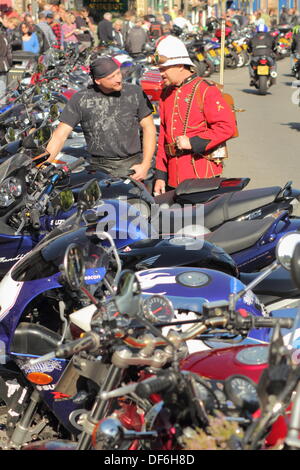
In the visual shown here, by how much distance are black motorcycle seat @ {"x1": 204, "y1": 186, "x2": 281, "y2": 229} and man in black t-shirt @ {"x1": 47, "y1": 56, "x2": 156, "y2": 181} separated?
94 cm

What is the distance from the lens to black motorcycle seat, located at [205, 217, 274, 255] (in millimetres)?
4301

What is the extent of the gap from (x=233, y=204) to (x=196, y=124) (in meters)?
0.83

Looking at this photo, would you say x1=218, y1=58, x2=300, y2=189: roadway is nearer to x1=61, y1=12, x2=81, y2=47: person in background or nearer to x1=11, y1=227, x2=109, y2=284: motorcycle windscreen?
x1=61, y1=12, x2=81, y2=47: person in background

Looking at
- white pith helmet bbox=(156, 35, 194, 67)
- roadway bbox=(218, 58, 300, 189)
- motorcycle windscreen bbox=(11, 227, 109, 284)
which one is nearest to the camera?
motorcycle windscreen bbox=(11, 227, 109, 284)

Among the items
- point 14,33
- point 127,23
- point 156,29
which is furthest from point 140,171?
point 156,29

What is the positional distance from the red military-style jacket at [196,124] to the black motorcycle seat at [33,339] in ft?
8.57

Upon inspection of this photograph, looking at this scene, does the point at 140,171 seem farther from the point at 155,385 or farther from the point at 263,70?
the point at 263,70

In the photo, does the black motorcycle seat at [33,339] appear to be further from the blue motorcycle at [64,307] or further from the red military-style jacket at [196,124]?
the red military-style jacket at [196,124]

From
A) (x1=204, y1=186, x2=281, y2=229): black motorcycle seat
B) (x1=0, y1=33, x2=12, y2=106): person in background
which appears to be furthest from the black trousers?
(x1=0, y1=33, x2=12, y2=106): person in background

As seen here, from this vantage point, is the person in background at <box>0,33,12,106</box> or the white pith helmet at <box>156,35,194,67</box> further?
the person in background at <box>0,33,12,106</box>

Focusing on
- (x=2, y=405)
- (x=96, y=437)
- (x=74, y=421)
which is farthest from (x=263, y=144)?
(x=96, y=437)

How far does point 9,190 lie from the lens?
4473 mm

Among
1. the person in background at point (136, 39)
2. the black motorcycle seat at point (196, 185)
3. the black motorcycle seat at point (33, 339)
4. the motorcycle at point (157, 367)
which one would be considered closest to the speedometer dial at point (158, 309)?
the motorcycle at point (157, 367)

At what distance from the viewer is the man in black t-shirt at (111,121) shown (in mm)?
5609
